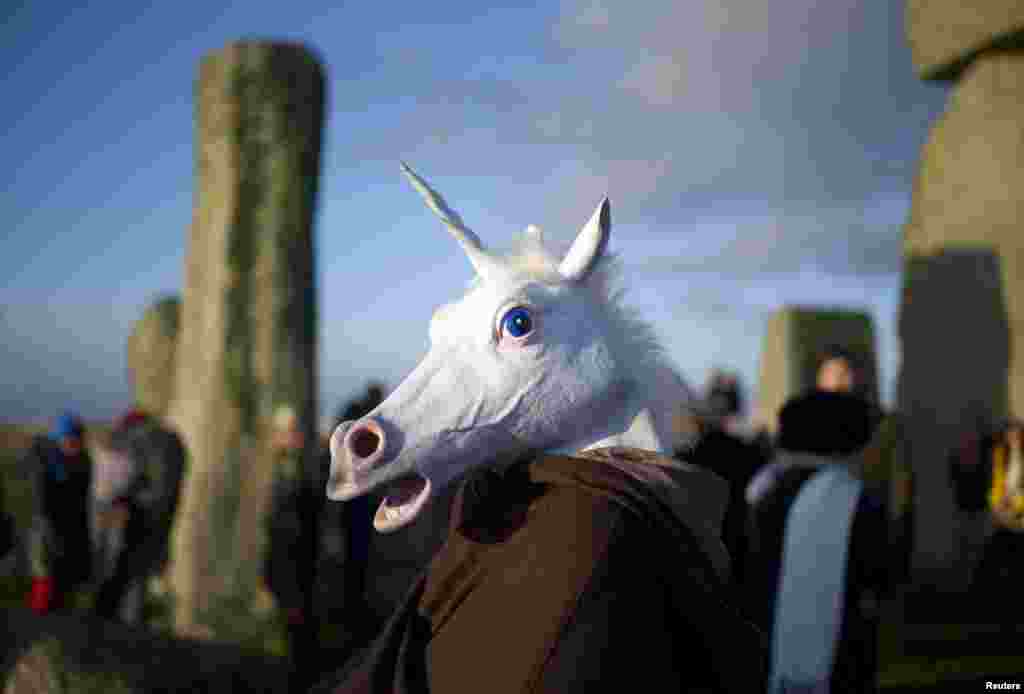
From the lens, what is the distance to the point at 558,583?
1379 millimetres

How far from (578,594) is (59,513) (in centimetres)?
485

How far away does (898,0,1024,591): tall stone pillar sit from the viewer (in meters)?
5.96

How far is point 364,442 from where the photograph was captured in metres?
1.51

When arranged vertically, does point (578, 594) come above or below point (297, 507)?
above

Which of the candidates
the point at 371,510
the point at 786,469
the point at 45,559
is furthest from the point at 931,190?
the point at 45,559

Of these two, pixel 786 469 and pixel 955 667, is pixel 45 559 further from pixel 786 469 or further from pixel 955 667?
pixel 955 667

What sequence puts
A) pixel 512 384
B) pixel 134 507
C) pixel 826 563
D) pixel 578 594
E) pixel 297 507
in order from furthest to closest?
pixel 134 507
pixel 297 507
pixel 826 563
pixel 512 384
pixel 578 594

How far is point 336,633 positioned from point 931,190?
221 inches

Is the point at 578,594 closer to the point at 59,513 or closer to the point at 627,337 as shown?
the point at 627,337

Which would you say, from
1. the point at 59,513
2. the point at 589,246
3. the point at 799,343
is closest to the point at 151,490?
the point at 59,513

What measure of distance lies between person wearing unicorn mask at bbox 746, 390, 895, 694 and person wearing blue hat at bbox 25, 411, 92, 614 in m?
4.19

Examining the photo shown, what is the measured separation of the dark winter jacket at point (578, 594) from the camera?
1.35 meters

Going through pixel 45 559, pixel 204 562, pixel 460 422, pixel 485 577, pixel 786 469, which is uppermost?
pixel 460 422

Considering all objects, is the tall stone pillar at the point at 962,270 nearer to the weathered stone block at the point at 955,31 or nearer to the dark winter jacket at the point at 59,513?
the weathered stone block at the point at 955,31
